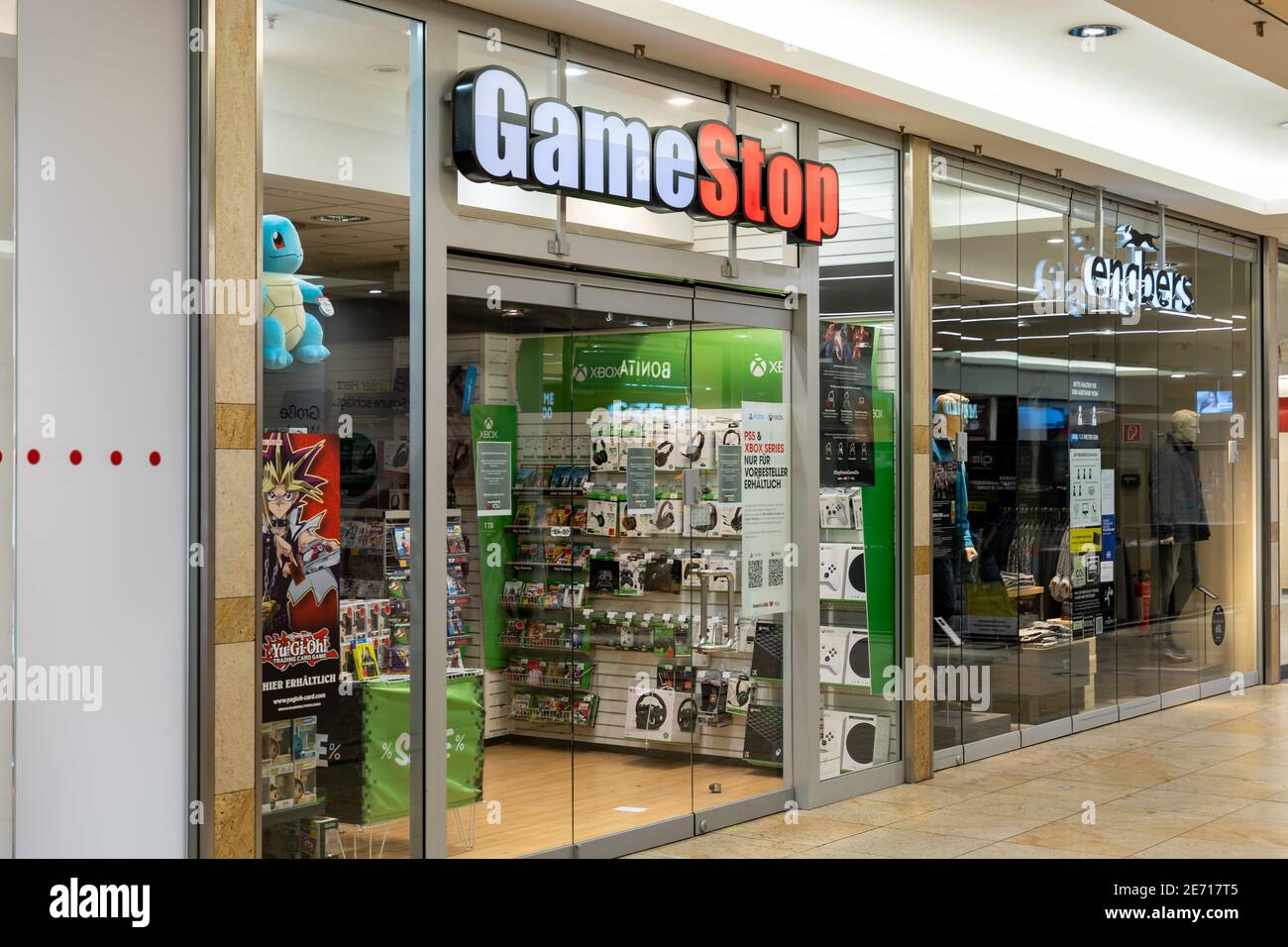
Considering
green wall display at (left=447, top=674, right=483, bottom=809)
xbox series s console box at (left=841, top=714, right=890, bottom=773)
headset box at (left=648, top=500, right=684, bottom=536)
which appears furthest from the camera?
xbox series s console box at (left=841, top=714, right=890, bottom=773)

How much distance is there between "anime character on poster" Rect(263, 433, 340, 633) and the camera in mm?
4305

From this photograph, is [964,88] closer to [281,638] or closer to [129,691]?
[281,638]

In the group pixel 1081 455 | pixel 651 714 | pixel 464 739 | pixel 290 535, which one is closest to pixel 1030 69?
pixel 1081 455

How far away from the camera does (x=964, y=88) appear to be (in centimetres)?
732

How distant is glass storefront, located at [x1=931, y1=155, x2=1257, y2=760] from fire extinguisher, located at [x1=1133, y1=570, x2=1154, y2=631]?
20mm

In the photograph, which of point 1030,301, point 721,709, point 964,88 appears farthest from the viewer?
point 1030,301

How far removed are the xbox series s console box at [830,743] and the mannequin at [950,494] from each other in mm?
987

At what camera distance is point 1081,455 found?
8.76m

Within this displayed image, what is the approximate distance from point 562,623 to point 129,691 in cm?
188

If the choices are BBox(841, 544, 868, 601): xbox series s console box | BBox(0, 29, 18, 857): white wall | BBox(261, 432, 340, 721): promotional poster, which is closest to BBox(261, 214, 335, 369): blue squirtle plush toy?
BBox(261, 432, 340, 721): promotional poster

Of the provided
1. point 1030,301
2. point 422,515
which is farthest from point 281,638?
point 1030,301

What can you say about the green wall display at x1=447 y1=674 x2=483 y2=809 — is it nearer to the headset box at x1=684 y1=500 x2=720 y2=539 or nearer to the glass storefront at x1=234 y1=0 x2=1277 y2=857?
the glass storefront at x1=234 y1=0 x2=1277 y2=857

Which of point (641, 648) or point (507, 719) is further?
point (641, 648)
